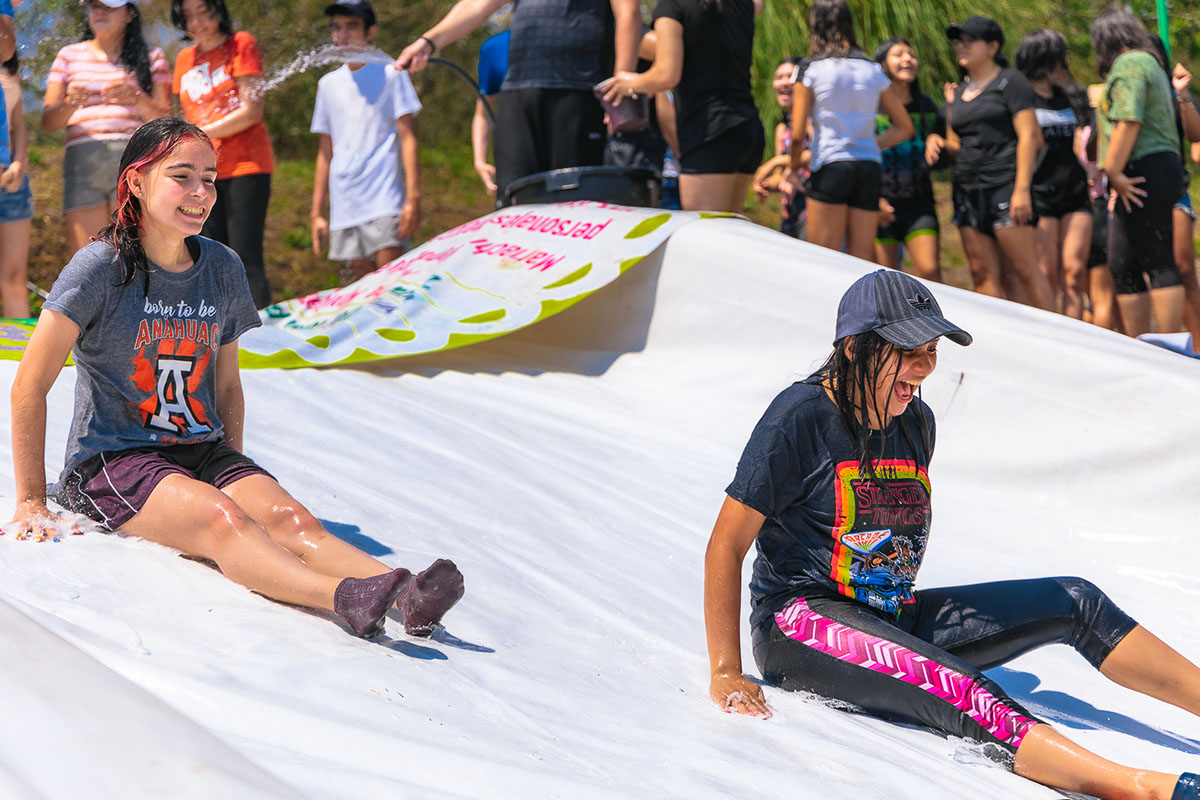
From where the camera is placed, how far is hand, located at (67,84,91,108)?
5117 mm

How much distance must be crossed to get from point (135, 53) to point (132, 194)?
→ 277 centimetres

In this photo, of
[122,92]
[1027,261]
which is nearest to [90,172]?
[122,92]

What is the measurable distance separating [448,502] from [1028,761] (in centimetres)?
176

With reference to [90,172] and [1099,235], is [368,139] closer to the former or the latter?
[90,172]

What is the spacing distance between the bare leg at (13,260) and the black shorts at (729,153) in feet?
8.74

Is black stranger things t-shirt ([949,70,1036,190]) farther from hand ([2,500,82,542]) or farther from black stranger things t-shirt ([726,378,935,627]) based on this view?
hand ([2,500,82,542])

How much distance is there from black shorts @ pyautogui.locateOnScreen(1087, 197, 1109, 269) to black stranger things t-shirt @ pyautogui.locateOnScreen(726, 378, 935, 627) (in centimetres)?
444

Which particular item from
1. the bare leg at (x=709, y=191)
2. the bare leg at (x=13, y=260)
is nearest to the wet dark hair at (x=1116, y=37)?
the bare leg at (x=709, y=191)

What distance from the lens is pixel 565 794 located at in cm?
183

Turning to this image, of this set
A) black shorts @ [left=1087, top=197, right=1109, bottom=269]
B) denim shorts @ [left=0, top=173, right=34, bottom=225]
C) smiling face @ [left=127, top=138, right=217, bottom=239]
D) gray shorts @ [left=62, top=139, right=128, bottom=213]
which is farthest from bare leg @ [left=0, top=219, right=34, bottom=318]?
black shorts @ [left=1087, top=197, right=1109, bottom=269]

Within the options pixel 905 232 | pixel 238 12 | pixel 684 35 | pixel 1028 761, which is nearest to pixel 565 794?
pixel 1028 761

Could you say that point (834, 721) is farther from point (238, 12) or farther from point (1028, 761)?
point (238, 12)

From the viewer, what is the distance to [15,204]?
490cm

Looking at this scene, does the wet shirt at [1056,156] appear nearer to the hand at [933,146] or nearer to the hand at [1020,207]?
the hand at [1020,207]
